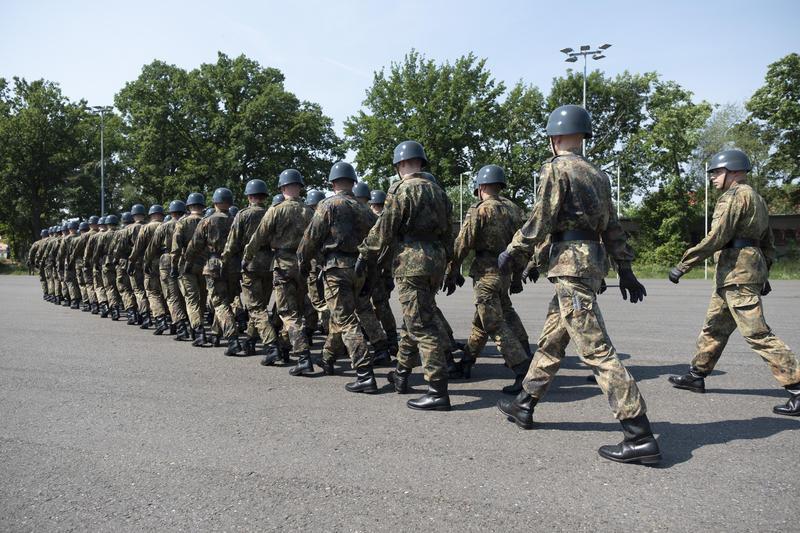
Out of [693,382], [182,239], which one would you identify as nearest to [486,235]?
[693,382]

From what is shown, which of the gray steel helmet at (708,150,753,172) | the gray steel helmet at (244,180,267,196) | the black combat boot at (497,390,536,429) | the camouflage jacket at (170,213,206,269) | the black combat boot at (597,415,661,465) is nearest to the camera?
the black combat boot at (597,415,661,465)

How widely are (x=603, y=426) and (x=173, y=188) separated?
41.2 metres

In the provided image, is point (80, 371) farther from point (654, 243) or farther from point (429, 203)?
point (654, 243)

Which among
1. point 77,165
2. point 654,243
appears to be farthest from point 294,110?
point 654,243

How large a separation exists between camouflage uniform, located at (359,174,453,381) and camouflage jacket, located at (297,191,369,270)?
838 mm

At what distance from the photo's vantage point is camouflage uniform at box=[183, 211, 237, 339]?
27.4 ft

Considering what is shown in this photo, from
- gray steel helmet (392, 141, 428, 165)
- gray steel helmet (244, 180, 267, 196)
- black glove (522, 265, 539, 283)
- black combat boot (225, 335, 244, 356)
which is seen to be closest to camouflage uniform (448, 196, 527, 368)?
black glove (522, 265, 539, 283)

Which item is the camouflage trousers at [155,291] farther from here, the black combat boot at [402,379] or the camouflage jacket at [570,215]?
the camouflage jacket at [570,215]

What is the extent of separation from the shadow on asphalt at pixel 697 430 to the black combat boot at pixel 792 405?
0.45 feet

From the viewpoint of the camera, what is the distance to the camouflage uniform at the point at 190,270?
29.9 feet

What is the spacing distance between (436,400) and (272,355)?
2.88 m

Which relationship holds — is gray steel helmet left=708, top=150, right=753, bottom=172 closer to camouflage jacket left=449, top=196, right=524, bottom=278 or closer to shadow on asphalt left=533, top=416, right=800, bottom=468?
camouflage jacket left=449, top=196, right=524, bottom=278

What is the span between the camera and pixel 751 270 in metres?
5.29

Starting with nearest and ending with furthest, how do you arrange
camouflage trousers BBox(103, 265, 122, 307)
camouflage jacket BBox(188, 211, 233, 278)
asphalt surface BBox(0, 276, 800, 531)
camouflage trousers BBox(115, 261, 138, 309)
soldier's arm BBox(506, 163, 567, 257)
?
asphalt surface BBox(0, 276, 800, 531), soldier's arm BBox(506, 163, 567, 257), camouflage jacket BBox(188, 211, 233, 278), camouflage trousers BBox(115, 261, 138, 309), camouflage trousers BBox(103, 265, 122, 307)
